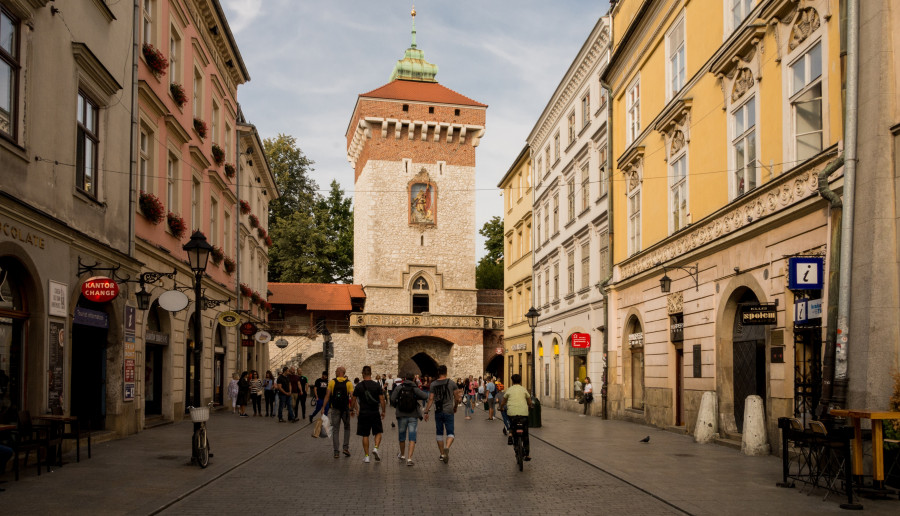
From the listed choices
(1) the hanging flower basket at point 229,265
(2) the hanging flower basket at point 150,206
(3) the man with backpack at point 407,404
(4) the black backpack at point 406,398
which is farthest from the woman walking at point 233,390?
(4) the black backpack at point 406,398

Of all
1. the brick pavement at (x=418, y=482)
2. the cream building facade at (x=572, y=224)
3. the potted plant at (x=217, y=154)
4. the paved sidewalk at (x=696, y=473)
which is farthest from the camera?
the cream building facade at (x=572, y=224)

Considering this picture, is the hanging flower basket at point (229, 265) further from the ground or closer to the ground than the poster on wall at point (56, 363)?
further from the ground

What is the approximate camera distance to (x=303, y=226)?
66312 mm

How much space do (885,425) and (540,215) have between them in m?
33.1

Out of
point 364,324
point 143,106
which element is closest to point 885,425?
point 143,106

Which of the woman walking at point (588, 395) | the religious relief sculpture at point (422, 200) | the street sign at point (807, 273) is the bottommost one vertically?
the woman walking at point (588, 395)

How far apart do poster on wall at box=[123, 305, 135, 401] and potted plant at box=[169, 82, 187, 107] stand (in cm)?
658

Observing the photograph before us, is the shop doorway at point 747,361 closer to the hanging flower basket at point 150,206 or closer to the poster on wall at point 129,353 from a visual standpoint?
the poster on wall at point 129,353

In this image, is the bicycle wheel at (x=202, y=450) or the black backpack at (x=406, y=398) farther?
the black backpack at (x=406, y=398)

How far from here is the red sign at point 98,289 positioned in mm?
15219

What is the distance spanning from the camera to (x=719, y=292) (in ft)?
62.4

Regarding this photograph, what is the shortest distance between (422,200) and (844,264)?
49078 millimetres

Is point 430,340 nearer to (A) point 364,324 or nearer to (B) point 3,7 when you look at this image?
(A) point 364,324

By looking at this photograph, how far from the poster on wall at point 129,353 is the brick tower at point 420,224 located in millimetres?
38770
